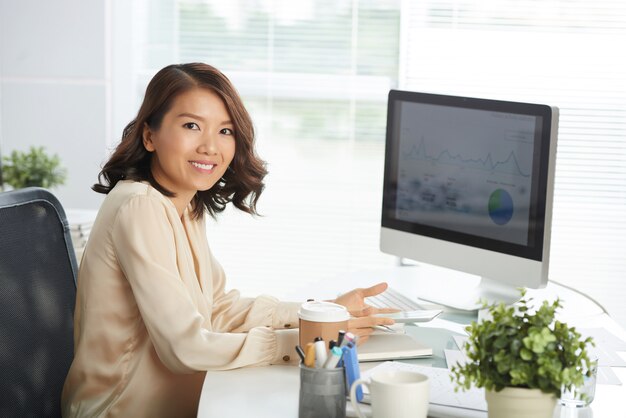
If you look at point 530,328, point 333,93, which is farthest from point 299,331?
point 333,93

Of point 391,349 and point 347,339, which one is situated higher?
point 347,339

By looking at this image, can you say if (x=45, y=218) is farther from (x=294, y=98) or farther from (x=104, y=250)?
(x=294, y=98)

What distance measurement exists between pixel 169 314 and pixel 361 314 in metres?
0.40

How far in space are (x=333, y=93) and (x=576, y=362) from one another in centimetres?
257

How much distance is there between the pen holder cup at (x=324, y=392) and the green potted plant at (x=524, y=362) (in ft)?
0.60

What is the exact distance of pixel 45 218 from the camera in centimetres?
158

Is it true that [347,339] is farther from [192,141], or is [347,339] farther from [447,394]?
[192,141]

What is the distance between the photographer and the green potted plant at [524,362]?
3.45 feet

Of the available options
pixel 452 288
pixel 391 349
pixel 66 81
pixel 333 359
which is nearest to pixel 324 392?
pixel 333 359

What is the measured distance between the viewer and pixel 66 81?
11.2 ft

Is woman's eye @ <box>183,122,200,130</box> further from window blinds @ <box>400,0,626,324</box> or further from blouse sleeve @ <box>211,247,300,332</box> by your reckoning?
window blinds @ <box>400,0,626,324</box>

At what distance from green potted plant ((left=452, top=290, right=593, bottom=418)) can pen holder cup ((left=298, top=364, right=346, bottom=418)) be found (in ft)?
0.60

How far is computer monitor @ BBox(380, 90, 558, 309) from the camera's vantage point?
71.1 inches

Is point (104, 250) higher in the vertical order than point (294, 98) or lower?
lower
